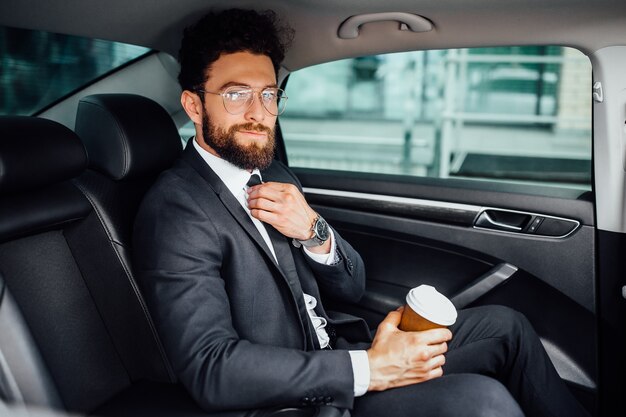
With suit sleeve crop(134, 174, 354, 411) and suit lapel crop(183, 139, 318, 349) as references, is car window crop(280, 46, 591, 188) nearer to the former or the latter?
suit lapel crop(183, 139, 318, 349)

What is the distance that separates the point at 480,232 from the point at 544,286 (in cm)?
29

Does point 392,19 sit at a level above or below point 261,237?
above

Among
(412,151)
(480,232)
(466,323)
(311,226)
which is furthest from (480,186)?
(412,151)

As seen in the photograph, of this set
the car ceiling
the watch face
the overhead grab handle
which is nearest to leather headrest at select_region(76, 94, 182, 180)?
the car ceiling

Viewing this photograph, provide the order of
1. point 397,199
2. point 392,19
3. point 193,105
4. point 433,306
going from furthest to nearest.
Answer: point 397,199 → point 392,19 → point 193,105 → point 433,306

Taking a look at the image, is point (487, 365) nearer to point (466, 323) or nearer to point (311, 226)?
point (466, 323)

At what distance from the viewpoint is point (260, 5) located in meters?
1.80

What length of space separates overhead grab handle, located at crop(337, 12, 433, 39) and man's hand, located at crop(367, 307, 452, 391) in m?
0.97

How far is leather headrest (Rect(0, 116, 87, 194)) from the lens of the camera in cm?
135

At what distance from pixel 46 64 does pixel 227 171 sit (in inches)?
54.6

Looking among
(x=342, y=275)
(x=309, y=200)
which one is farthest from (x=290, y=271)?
(x=309, y=200)

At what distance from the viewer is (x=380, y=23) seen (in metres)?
1.92

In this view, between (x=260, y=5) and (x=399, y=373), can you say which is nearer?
(x=399, y=373)

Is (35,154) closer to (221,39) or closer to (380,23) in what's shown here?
(221,39)
